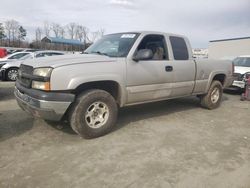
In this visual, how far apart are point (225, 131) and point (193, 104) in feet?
8.37

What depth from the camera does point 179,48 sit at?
593 cm

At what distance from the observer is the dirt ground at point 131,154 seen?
319 cm

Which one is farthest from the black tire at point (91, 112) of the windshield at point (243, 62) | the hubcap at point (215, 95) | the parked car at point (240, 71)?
the windshield at point (243, 62)

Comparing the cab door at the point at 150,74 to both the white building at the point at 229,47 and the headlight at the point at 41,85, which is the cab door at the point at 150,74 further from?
the white building at the point at 229,47

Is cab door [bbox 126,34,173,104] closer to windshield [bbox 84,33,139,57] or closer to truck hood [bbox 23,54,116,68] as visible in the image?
windshield [bbox 84,33,139,57]

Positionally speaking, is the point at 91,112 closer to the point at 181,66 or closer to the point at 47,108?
the point at 47,108

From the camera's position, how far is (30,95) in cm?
419

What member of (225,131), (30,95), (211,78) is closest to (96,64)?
(30,95)

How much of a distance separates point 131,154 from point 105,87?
54.8 inches

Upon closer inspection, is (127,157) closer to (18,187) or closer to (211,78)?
(18,187)

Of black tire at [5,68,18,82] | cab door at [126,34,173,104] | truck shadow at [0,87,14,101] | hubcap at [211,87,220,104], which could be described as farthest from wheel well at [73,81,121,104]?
black tire at [5,68,18,82]

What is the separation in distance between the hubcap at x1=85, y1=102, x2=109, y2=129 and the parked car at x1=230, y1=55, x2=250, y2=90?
23.1 feet

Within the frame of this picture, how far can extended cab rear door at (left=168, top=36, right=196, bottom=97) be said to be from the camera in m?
5.68

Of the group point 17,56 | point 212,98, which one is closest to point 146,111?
point 212,98
